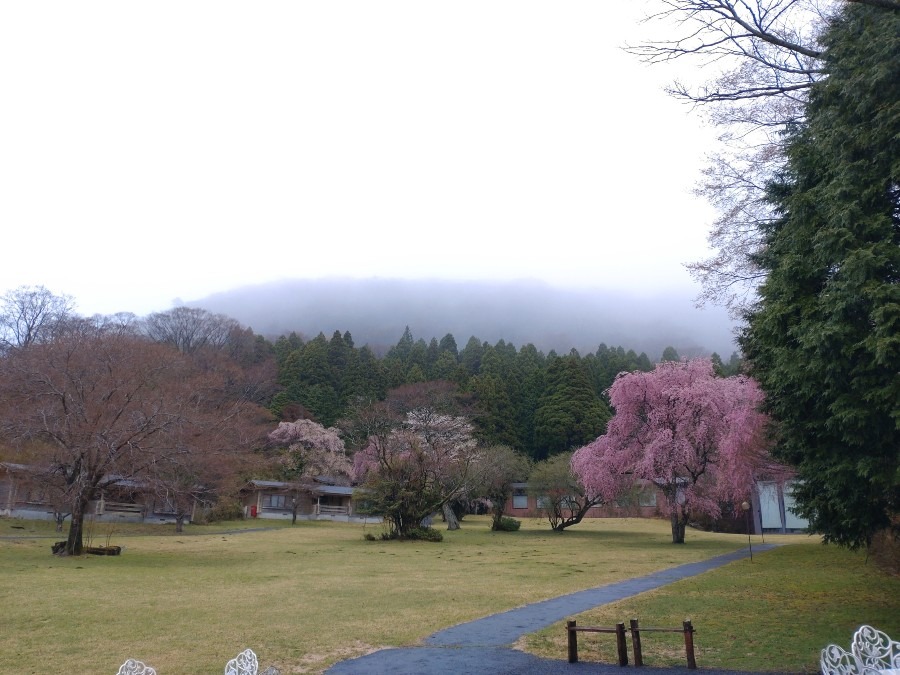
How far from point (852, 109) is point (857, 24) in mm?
1098

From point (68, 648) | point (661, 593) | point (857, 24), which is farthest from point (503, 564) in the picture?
point (857, 24)

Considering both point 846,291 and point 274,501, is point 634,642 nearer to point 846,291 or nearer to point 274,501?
point 846,291

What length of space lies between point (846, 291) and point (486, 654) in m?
5.77

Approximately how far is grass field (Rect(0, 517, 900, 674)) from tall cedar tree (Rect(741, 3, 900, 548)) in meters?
2.25

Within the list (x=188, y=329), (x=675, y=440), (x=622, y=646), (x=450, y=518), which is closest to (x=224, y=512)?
(x=450, y=518)

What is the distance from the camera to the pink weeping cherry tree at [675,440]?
89.2 feet

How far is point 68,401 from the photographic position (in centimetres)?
1856

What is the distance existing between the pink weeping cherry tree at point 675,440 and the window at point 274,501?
75.9ft

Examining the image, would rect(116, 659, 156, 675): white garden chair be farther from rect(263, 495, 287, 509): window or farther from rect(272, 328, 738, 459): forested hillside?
rect(272, 328, 738, 459): forested hillside

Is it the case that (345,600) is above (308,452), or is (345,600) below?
below

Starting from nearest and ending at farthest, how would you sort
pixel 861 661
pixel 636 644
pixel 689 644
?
1. pixel 861 661
2. pixel 689 644
3. pixel 636 644

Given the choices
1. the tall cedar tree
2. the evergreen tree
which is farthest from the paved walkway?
the evergreen tree

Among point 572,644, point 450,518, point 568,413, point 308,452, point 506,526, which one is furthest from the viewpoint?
point 568,413

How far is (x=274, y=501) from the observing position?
149ft
